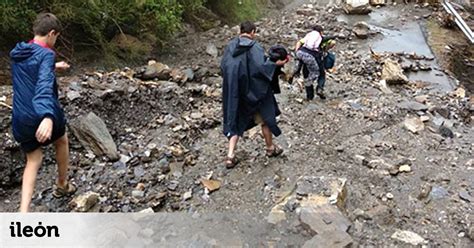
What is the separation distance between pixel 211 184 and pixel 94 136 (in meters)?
1.46

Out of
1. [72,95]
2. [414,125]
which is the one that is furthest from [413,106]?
[72,95]

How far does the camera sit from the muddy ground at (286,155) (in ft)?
15.6

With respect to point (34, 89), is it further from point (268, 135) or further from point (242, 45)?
point (268, 135)

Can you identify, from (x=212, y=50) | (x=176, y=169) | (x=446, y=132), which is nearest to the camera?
(x=176, y=169)

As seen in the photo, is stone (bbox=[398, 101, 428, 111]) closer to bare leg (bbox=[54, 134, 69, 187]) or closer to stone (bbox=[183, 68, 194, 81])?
stone (bbox=[183, 68, 194, 81])

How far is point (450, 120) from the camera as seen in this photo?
7.35m

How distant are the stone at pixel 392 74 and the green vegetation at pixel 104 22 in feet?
12.3

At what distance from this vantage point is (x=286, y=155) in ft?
18.3

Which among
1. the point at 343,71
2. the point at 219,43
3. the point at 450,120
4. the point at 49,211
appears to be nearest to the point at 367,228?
the point at 49,211

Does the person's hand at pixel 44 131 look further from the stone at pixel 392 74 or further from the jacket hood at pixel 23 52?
the stone at pixel 392 74

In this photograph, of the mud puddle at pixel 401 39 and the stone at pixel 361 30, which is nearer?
the mud puddle at pixel 401 39

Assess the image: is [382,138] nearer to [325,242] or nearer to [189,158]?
[189,158]

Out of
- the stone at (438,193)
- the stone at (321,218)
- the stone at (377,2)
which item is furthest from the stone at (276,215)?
the stone at (377,2)

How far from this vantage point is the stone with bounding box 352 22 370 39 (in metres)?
11.6
